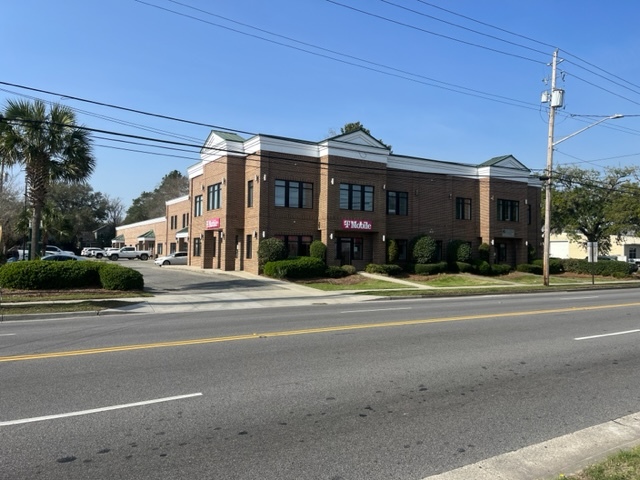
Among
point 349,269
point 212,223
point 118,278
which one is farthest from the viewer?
point 212,223

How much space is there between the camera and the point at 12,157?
71.8 feet

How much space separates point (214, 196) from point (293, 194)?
7.01 metres

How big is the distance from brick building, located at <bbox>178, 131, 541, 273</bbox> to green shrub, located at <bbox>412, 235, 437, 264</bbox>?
1.61 meters

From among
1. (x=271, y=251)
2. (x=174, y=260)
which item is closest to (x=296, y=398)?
(x=271, y=251)

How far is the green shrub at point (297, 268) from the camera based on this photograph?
2925 centimetres

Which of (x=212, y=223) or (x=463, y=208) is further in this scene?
(x=463, y=208)

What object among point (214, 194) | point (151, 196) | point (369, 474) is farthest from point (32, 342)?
point (151, 196)

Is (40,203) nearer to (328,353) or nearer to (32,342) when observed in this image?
(32,342)

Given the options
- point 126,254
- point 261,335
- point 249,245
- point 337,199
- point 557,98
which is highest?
point 557,98

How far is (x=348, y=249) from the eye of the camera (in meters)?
34.9

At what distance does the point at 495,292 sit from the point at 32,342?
21079 mm

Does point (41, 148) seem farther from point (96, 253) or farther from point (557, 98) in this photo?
point (96, 253)

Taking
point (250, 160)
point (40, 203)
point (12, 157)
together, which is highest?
point (250, 160)

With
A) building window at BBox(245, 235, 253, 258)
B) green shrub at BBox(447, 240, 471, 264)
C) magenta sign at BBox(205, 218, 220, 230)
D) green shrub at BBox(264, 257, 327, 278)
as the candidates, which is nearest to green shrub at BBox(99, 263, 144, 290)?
green shrub at BBox(264, 257, 327, 278)
